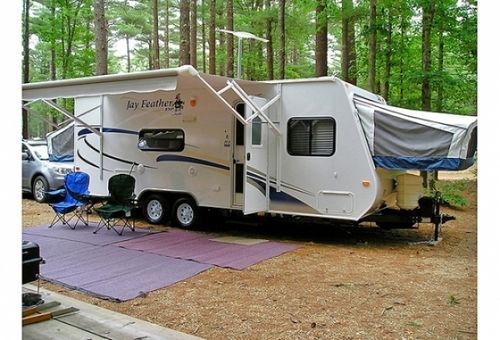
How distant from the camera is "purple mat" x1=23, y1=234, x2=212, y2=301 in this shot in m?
4.95

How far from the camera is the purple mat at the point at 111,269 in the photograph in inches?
195

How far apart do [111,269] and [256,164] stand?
2.90 metres

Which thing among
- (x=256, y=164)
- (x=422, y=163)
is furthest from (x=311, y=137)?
(x=422, y=163)

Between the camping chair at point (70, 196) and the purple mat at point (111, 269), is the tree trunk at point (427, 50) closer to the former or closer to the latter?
the purple mat at point (111, 269)

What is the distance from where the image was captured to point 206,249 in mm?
6809

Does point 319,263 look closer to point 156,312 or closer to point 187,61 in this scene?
point 156,312

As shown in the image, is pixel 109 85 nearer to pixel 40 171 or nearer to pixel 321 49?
pixel 40 171

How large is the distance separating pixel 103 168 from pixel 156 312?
5750 millimetres

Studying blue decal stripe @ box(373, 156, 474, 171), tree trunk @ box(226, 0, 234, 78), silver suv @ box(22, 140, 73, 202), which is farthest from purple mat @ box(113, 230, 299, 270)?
tree trunk @ box(226, 0, 234, 78)

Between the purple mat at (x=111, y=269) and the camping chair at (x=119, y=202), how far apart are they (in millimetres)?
901

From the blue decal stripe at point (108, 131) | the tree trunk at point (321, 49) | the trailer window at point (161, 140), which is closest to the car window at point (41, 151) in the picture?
the blue decal stripe at point (108, 131)
